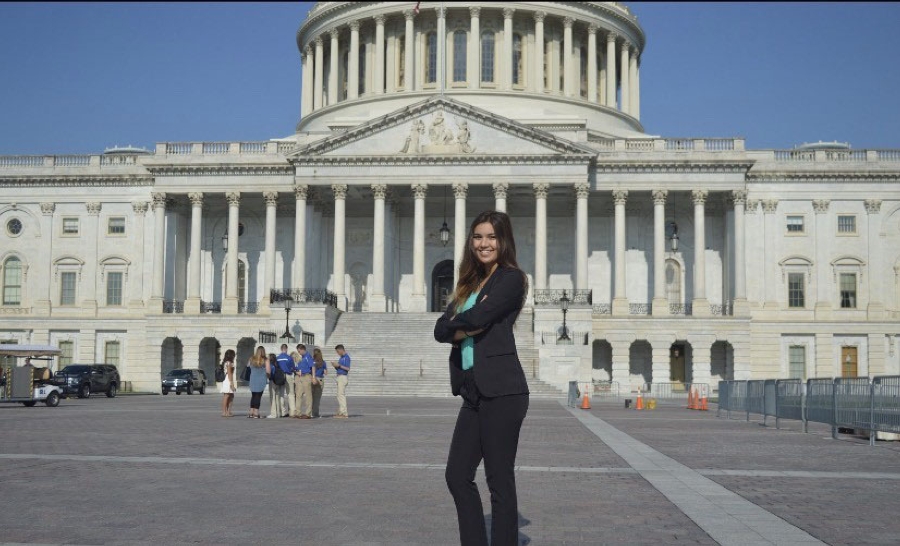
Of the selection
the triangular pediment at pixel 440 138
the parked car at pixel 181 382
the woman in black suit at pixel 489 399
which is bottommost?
the parked car at pixel 181 382

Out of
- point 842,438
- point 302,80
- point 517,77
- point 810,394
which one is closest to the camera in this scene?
point 842,438

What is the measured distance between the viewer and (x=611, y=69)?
274 ft

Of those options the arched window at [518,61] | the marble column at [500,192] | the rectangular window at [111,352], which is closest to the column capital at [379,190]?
the marble column at [500,192]

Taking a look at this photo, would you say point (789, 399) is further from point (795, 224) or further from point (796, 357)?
point (795, 224)

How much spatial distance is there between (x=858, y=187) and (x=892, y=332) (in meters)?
9.21

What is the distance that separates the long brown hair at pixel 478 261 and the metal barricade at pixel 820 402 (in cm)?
1786

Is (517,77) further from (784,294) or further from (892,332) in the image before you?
(892,332)

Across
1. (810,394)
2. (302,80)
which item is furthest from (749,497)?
(302,80)

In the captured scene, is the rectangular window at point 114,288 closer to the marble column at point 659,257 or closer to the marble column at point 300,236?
the marble column at point 300,236

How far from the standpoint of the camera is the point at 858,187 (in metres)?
66.1

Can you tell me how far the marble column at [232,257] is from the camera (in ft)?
213

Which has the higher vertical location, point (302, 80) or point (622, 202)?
point (302, 80)

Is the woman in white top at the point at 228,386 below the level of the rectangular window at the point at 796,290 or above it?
below

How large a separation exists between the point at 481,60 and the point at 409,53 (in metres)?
5.46
